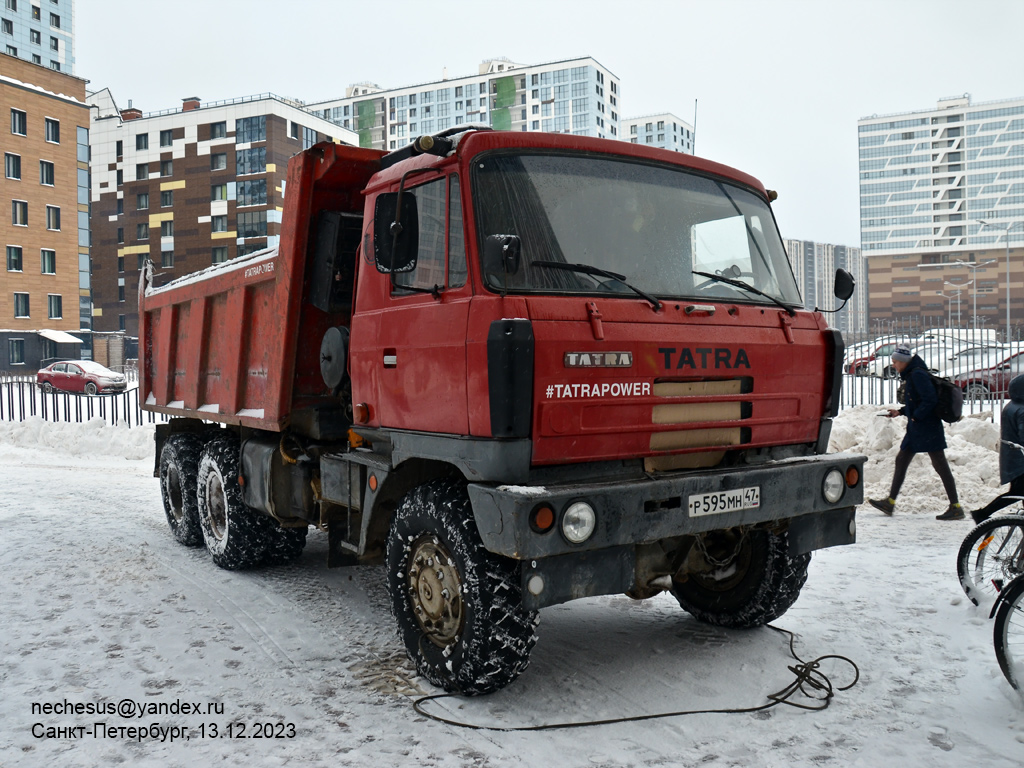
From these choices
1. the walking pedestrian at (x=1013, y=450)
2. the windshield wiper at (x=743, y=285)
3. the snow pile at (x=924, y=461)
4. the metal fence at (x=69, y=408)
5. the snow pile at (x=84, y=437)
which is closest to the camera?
the windshield wiper at (x=743, y=285)

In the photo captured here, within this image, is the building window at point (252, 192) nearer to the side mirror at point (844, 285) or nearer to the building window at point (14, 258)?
the building window at point (14, 258)

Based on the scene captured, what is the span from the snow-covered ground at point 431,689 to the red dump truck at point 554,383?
40cm

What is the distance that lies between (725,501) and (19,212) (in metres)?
56.4

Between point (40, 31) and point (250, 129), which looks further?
point (40, 31)

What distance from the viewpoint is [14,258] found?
50.7 metres

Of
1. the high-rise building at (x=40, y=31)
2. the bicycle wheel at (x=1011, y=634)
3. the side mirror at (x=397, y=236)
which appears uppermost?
the high-rise building at (x=40, y=31)

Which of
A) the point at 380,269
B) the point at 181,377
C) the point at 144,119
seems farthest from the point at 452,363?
the point at 144,119

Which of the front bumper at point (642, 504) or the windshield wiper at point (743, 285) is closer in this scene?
the front bumper at point (642, 504)

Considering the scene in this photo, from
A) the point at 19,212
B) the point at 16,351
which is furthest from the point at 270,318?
the point at 19,212

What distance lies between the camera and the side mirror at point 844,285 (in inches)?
217

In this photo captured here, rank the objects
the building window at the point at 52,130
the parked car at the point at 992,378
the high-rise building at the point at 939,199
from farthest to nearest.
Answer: the high-rise building at the point at 939,199
the building window at the point at 52,130
the parked car at the point at 992,378

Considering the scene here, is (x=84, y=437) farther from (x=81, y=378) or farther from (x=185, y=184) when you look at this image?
(x=185, y=184)

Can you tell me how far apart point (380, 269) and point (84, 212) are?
2249 inches

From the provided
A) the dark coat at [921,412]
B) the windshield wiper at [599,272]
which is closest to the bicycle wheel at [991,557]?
the windshield wiper at [599,272]
